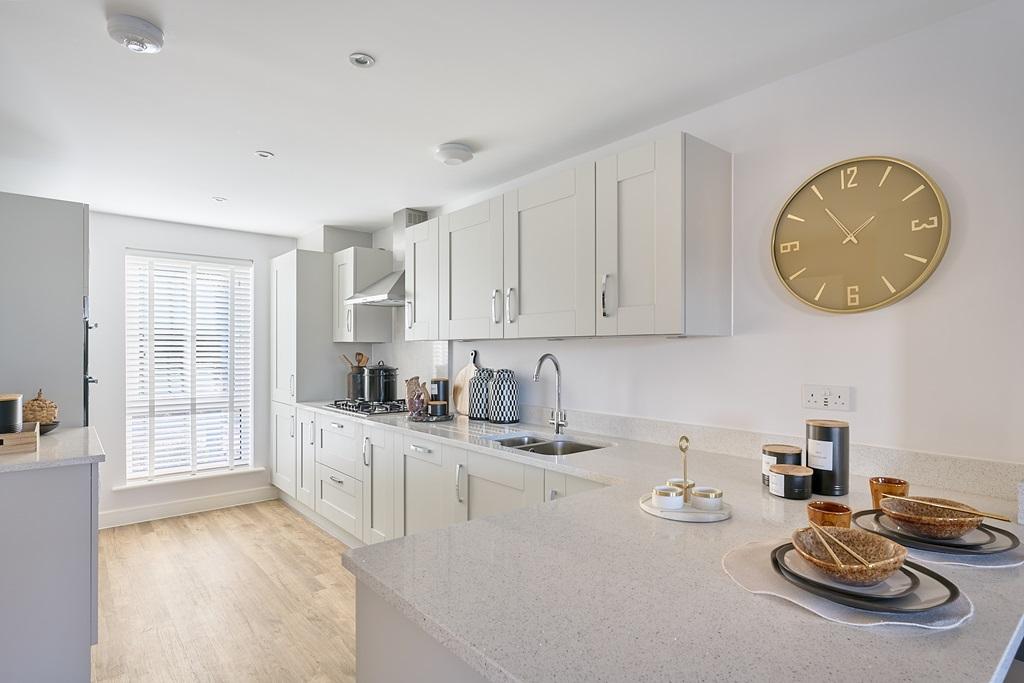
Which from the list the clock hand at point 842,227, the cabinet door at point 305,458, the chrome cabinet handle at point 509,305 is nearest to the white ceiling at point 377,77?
the clock hand at point 842,227

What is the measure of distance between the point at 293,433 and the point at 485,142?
2929mm

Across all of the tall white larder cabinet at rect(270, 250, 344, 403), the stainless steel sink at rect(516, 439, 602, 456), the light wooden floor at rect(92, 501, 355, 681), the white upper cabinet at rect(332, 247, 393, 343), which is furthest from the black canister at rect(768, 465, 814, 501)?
the tall white larder cabinet at rect(270, 250, 344, 403)

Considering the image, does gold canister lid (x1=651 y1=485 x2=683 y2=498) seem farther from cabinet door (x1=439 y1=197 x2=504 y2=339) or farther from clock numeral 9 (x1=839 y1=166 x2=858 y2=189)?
cabinet door (x1=439 y1=197 x2=504 y2=339)

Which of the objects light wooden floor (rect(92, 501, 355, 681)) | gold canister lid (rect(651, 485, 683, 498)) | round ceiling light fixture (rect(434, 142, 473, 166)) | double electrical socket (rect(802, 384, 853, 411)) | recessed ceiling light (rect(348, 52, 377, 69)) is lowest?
light wooden floor (rect(92, 501, 355, 681))

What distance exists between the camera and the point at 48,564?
6.44ft

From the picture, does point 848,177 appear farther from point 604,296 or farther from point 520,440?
point 520,440

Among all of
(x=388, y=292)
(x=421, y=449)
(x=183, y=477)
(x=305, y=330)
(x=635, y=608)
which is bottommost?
(x=183, y=477)

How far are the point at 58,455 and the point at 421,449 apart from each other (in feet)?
5.00

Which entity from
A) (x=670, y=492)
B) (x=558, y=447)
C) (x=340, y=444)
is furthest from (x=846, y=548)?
(x=340, y=444)

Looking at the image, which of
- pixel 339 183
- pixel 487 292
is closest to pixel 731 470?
pixel 487 292

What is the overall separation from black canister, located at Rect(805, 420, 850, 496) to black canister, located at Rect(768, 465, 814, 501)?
0.20 feet

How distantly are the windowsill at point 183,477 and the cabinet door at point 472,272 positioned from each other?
2.68 meters

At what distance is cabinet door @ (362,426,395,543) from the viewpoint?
10.6ft

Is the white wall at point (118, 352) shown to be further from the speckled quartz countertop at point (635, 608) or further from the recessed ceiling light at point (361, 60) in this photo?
the speckled quartz countertop at point (635, 608)
